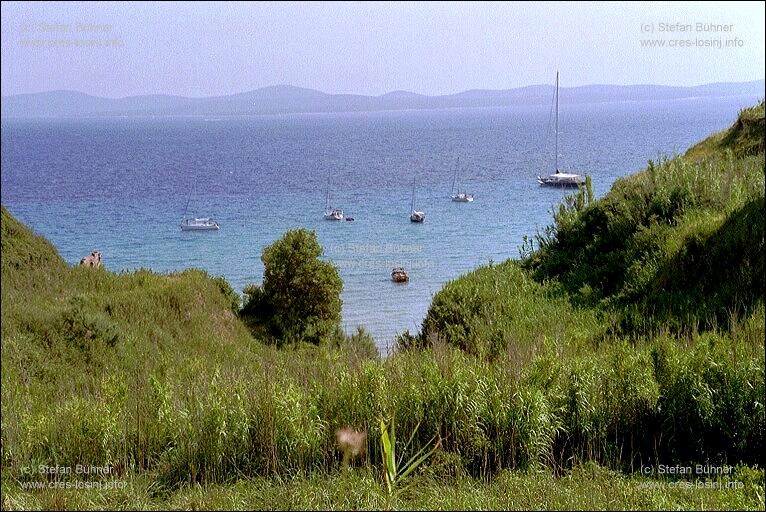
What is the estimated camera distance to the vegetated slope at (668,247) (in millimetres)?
11016

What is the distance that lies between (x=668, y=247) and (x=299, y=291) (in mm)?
8960

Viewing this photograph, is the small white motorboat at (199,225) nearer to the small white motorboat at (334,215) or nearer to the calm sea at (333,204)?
the calm sea at (333,204)

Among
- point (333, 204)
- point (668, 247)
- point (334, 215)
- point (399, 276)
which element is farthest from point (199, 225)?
point (668, 247)

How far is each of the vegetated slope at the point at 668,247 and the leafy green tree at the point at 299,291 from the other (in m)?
5.01

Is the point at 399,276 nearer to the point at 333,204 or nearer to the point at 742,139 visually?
the point at 742,139

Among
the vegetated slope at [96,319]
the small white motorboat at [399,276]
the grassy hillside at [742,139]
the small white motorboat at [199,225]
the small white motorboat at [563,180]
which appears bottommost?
the small white motorboat at [399,276]

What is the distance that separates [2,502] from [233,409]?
1851 millimetres

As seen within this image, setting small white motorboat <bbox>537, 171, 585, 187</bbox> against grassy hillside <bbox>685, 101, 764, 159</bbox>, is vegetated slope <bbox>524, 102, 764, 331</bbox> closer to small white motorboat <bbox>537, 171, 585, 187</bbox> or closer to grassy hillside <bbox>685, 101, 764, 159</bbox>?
grassy hillside <bbox>685, 101, 764, 159</bbox>

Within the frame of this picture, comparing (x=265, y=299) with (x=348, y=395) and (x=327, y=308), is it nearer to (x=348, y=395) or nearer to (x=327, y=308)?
(x=327, y=308)

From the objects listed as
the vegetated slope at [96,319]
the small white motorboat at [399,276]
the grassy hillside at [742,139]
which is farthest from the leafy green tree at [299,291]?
the grassy hillside at [742,139]

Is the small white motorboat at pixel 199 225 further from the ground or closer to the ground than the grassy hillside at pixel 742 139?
closer to the ground

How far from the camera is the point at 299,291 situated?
61.5 ft

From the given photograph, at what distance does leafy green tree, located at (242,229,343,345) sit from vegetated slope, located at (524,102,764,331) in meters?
5.01

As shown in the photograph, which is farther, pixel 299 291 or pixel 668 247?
pixel 299 291
